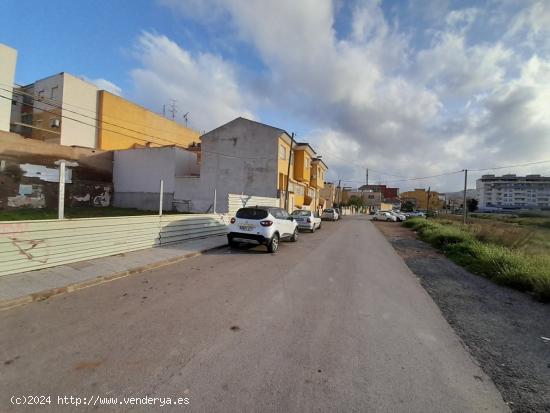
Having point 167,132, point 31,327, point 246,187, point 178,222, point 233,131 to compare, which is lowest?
point 31,327

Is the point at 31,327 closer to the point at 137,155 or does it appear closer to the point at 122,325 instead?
the point at 122,325

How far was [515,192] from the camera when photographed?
11556cm

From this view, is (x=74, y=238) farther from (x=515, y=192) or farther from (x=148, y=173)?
(x=515, y=192)

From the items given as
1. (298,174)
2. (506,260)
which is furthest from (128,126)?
(506,260)

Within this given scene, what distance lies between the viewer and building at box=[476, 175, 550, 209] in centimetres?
11006

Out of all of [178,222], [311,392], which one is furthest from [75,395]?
[178,222]

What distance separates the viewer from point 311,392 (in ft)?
9.16

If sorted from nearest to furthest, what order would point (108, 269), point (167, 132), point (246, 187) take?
1. point (108, 269)
2. point (246, 187)
3. point (167, 132)

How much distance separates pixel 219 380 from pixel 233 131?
1052 inches

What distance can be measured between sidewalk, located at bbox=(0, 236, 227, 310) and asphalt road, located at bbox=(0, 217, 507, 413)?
336 mm

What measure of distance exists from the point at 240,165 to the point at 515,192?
13049 cm

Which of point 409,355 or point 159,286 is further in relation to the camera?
point 159,286

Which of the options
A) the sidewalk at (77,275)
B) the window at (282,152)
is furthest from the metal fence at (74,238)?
the window at (282,152)

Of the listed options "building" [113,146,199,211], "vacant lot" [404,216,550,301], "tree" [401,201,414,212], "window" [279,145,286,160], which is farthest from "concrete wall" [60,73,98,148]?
"tree" [401,201,414,212]
